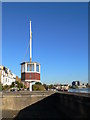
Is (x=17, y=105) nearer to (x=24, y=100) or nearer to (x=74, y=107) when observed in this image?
(x=24, y=100)

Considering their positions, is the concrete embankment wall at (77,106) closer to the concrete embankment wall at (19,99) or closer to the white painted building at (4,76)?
the concrete embankment wall at (19,99)

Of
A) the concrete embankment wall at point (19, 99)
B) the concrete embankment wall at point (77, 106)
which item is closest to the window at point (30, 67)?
the concrete embankment wall at point (19, 99)

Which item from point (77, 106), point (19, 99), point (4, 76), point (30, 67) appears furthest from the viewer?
point (4, 76)

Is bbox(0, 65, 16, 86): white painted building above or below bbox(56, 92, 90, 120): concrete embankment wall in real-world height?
above

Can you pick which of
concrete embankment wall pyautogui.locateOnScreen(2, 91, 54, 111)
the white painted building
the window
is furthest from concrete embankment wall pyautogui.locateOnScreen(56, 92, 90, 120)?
the white painted building

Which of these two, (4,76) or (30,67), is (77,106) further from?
(4,76)

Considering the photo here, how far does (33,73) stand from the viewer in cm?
4734

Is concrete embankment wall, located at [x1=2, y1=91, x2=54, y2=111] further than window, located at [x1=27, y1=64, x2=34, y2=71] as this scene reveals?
No

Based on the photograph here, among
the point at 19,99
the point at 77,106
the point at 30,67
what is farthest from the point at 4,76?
the point at 77,106

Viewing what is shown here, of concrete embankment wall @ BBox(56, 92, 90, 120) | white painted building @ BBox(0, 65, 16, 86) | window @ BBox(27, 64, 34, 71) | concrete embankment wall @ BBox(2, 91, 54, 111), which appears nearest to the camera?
concrete embankment wall @ BBox(56, 92, 90, 120)

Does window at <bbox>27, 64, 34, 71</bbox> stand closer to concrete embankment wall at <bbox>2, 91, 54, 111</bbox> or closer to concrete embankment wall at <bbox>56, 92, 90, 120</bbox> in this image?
concrete embankment wall at <bbox>2, 91, 54, 111</bbox>

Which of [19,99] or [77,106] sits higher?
[77,106]

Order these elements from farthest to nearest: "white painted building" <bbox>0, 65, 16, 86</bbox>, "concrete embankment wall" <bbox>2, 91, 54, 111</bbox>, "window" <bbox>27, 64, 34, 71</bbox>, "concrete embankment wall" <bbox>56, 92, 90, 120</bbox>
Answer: "white painted building" <bbox>0, 65, 16, 86</bbox>, "window" <bbox>27, 64, 34, 71</bbox>, "concrete embankment wall" <bbox>2, 91, 54, 111</bbox>, "concrete embankment wall" <bbox>56, 92, 90, 120</bbox>

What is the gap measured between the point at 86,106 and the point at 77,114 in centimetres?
352
